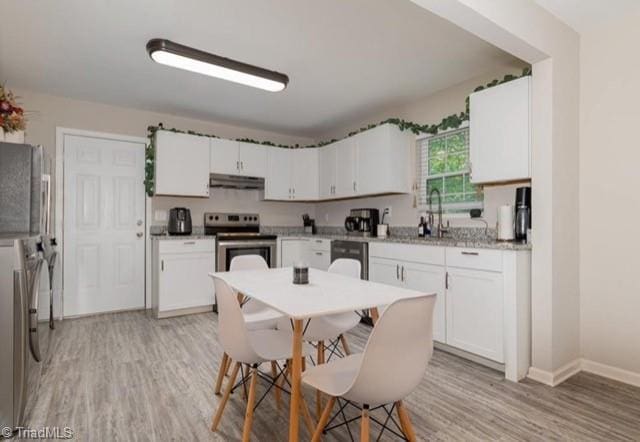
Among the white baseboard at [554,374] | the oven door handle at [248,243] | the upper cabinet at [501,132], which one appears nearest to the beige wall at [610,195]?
the white baseboard at [554,374]

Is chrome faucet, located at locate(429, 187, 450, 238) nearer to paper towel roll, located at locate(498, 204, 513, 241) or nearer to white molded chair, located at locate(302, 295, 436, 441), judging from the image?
paper towel roll, located at locate(498, 204, 513, 241)

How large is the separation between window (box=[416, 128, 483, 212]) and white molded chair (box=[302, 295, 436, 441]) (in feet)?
7.75

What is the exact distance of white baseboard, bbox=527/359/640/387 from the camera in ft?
7.84

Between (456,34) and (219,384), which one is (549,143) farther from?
(219,384)

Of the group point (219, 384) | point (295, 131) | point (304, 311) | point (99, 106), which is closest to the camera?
point (304, 311)

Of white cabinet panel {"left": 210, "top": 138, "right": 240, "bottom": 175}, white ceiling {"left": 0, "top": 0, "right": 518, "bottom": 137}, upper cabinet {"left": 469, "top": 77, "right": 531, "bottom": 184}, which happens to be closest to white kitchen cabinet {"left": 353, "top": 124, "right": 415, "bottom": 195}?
white ceiling {"left": 0, "top": 0, "right": 518, "bottom": 137}

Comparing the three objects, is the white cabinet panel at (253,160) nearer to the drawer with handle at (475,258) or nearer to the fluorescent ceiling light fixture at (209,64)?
the fluorescent ceiling light fixture at (209,64)

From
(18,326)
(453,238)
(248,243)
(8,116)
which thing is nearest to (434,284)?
(453,238)

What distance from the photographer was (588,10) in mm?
2395

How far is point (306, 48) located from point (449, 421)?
278 cm

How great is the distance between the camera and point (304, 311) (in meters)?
1.41

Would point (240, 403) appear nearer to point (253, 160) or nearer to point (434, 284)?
point (434, 284)

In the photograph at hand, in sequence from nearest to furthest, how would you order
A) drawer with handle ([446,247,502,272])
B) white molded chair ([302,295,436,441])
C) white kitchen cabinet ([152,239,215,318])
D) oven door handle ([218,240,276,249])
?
white molded chair ([302,295,436,441]), drawer with handle ([446,247,502,272]), white kitchen cabinet ([152,239,215,318]), oven door handle ([218,240,276,249])

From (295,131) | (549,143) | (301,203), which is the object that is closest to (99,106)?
(295,131)
